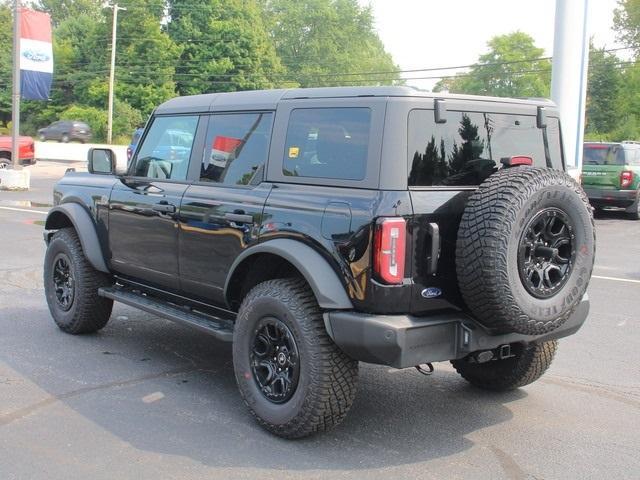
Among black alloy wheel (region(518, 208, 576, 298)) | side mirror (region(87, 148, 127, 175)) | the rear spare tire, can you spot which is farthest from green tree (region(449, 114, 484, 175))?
side mirror (region(87, 148, 127, 175))

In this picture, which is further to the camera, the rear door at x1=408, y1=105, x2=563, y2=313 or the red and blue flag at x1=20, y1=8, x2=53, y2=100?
the red and blue flag at x1=20, y1=8, x2=53, y2=100

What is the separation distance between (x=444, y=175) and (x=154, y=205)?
2.20 meters

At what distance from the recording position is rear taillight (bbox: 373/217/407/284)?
3.65 meters

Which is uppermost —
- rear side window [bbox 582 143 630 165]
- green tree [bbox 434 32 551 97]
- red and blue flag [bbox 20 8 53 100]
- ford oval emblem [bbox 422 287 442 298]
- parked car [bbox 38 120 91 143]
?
green tree [bbox 434 32 551 97]

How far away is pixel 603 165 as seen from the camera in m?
16.7

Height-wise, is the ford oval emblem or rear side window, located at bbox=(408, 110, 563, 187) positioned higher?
rear side window, located at bbox=(408, 110, 563, 187)

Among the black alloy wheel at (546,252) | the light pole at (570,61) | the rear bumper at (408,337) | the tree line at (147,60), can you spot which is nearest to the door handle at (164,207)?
the rear bumper at (408,337)

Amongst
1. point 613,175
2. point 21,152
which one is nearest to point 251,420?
point 613,175

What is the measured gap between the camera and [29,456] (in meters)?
3.78

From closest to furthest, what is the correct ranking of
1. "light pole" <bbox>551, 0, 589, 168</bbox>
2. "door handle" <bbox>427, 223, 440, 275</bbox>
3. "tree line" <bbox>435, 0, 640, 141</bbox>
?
1. "door handle" <bbox>427, 223, 440, 275</bbox>
2. "light pole" <bbox>551, 0, 589, 168</bbox>
3. "tree line" <bbox>435, 0, 640, 141</bbox>

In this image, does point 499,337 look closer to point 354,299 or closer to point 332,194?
point 354,299

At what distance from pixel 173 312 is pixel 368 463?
6.20 feet

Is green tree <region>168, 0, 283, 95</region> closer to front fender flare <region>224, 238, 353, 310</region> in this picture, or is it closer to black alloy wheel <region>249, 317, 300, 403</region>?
black alloy wheel <region>249, 317, 300, 403</region>

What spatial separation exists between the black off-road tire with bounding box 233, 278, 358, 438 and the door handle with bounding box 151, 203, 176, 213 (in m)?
1.16
